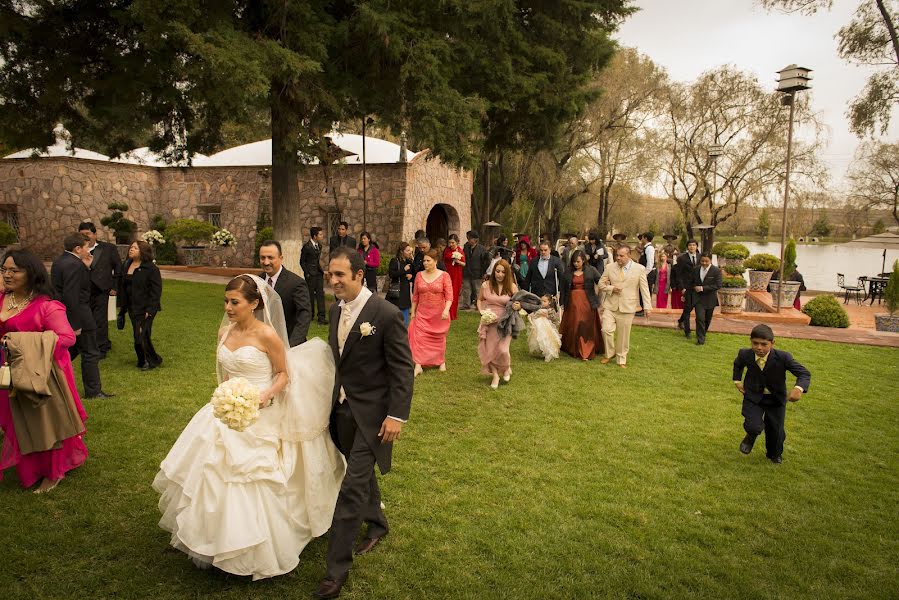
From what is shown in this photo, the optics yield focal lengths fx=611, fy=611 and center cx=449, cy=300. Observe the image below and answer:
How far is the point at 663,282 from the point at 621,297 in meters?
7.85

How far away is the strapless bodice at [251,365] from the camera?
12.7ft

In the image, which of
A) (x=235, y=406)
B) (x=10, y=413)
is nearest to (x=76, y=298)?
(x=10, y=413)

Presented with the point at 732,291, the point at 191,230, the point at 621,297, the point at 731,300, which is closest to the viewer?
the point at 621,297

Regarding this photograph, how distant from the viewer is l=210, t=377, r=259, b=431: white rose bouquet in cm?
345

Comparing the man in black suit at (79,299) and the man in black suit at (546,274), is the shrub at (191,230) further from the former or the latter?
the man in black suit at (79,299)

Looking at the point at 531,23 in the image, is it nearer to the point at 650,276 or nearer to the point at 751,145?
the point at 650,276

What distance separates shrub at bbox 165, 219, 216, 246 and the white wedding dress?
2084 cm

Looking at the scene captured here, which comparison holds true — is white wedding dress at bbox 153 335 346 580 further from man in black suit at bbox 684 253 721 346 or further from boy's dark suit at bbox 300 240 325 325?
man in black suit at bbox 684 253 721 346

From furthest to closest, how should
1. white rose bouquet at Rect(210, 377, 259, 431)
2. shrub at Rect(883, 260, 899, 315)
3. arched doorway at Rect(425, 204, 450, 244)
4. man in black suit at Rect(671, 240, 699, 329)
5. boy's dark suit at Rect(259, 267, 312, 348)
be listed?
arched doorway at Rect(425, 204, 450, 244), shrub at Rect(883, 260, 899, 315), man in black suit at Rect(671, 240, 699, 329), boy's dark suit at Rect(259, 267, 312, 348), white rose bouquet at Rect(210, 377, 259, 431)

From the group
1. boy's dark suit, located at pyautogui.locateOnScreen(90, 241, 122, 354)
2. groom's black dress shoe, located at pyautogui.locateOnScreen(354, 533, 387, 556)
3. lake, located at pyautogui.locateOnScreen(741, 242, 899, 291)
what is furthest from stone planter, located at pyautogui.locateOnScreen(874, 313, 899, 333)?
boy's dark suit, located at pyautogui.locateOnScreen(90, 241, 122, 354)

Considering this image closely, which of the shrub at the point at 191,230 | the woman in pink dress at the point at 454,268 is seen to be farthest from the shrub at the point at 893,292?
the shrub at the point at 191,230

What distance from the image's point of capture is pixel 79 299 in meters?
6.90

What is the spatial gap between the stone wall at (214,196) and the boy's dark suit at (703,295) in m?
12.1

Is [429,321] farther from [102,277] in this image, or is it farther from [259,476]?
[259,476]
